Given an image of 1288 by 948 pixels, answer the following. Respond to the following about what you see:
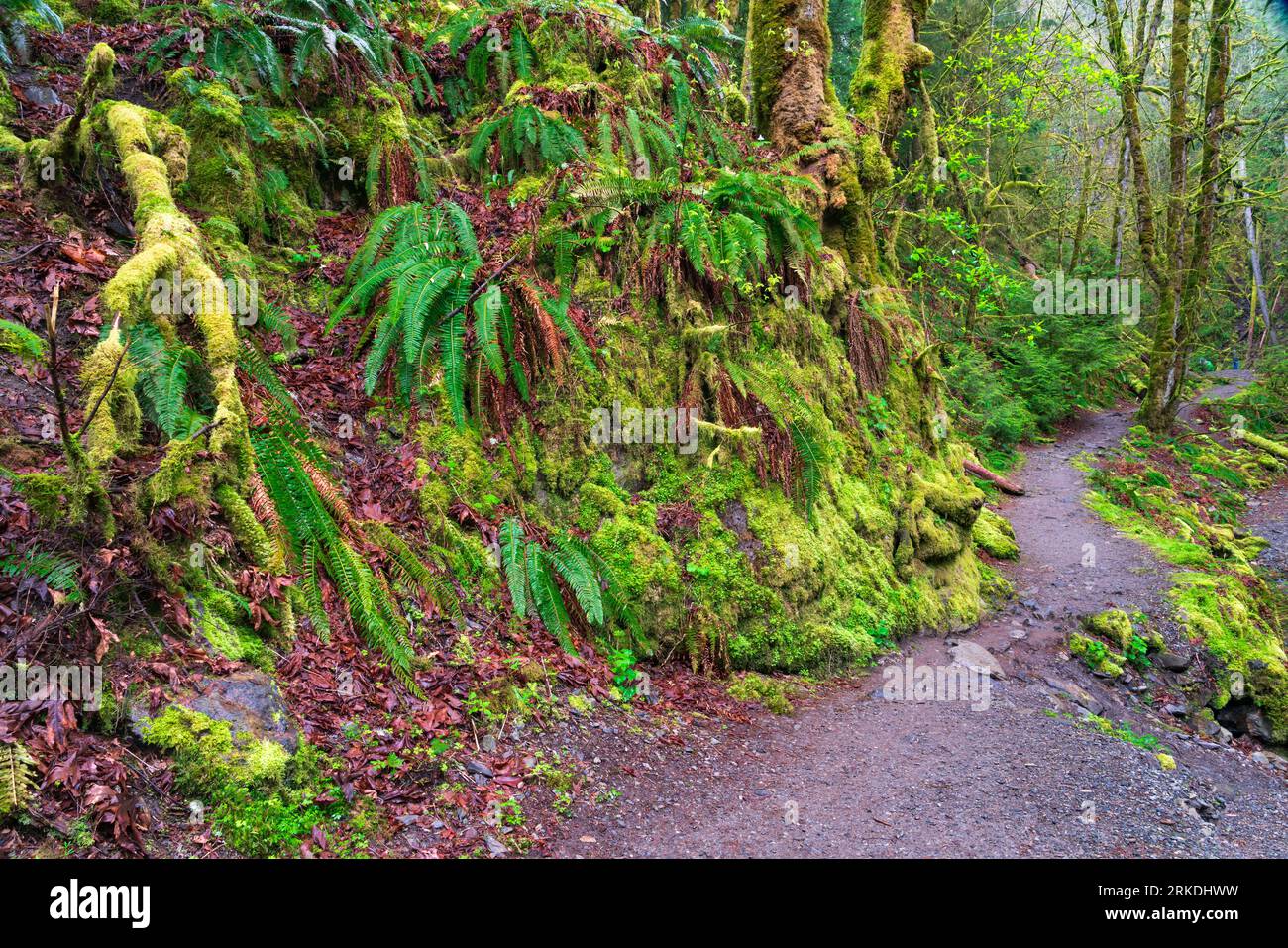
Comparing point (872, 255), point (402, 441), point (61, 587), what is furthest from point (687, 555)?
point (872, 255)

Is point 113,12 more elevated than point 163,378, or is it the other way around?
point 113,12

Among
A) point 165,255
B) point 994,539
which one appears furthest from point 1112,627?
point 165,255

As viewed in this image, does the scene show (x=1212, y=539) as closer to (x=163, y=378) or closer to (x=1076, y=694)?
(x=1076, y=694)

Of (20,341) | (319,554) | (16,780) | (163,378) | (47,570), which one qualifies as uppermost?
(20,341)

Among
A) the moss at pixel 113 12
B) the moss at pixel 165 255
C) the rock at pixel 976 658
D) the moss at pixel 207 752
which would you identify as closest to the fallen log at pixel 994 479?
the rock at pixel 976 658

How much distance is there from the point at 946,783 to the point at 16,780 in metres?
5.19

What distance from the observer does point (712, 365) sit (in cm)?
694

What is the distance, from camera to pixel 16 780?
239 centimetres

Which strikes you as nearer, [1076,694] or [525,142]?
[1076,694]

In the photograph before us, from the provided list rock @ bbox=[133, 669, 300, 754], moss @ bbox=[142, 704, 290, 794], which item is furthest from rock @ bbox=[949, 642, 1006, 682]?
moss @ bbox=[142, 704, 290, 794]

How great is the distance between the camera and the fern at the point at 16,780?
2357 millimetres

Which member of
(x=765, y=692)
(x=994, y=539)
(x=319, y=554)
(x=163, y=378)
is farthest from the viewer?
(x=994, y=539)

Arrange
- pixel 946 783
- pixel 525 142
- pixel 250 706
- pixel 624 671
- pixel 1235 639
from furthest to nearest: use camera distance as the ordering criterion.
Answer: pixel 1235 639, pixel 525 142, pixel 624 671, pixel 946 783, pixel 250 706

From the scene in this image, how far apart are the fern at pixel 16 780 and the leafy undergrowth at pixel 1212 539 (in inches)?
347
